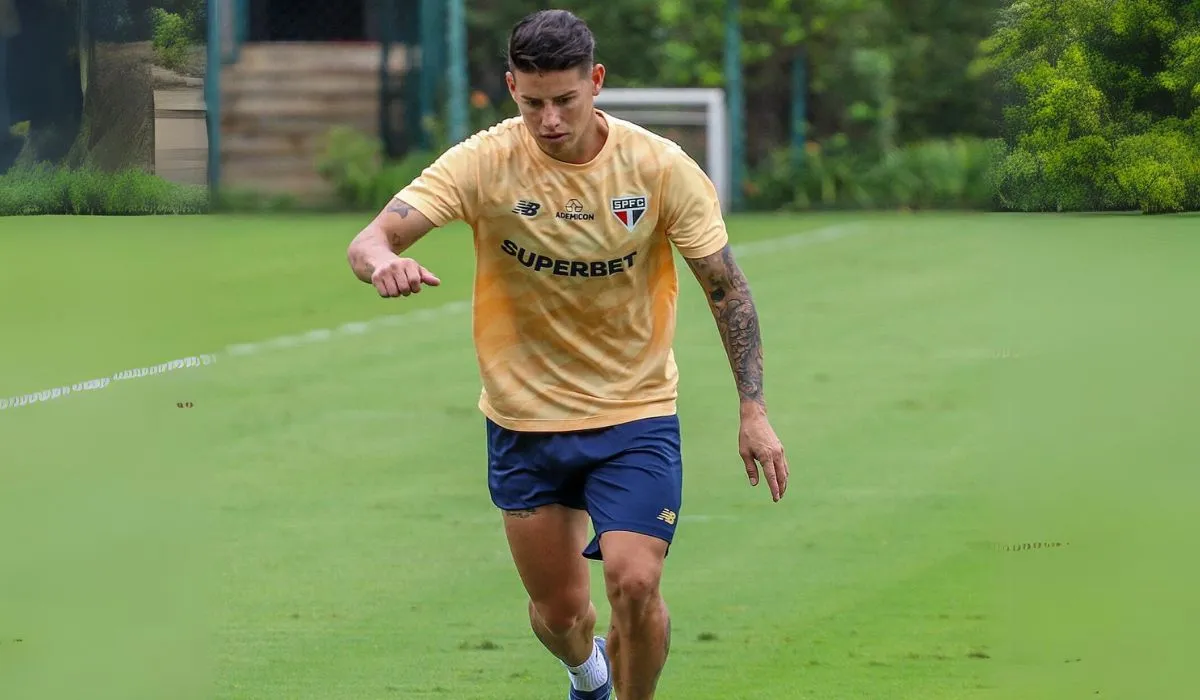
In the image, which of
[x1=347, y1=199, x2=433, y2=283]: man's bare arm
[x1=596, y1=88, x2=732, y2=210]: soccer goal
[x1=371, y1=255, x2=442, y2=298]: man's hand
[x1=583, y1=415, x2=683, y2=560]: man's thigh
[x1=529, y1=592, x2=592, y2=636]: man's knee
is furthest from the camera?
[x1=596, y1=88, x2=732, y2=210]: soccer goal

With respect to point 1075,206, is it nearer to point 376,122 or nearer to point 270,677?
point 270,677

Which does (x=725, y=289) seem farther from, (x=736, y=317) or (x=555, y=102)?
(x=555, y=102)

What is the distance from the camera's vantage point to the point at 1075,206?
19.4 feet

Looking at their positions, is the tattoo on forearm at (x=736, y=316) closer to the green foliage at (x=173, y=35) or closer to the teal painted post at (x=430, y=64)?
the green foliage at (x=173, y=35)

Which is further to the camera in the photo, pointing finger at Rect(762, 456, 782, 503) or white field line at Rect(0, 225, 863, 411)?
white field line at Rect(0, 225, 863, 411)

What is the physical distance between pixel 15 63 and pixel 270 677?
7.29 ft

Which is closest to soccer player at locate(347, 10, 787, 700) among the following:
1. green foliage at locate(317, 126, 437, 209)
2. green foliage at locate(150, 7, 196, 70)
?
green foliage at locate(150, 7, 196, 70)

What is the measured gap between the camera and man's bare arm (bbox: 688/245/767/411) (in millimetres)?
5684

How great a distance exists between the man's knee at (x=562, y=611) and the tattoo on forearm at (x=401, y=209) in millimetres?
1250

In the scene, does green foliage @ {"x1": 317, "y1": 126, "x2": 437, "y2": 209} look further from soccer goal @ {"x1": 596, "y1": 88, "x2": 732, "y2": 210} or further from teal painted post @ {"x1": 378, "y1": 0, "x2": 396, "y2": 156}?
soccer goal @ {"x1": 596, "y1": 88, "x2": 732, "y2": 210}

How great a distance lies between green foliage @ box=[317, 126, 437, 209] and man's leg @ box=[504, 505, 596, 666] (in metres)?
18.1

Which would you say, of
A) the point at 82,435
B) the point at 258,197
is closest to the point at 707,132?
the point at 258,197

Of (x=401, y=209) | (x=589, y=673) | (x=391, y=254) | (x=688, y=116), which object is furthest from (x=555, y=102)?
(x=688, y=116)

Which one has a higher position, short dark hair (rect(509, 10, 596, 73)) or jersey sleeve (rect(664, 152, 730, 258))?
short dark hair (rect(509, 10, 596, 73))
